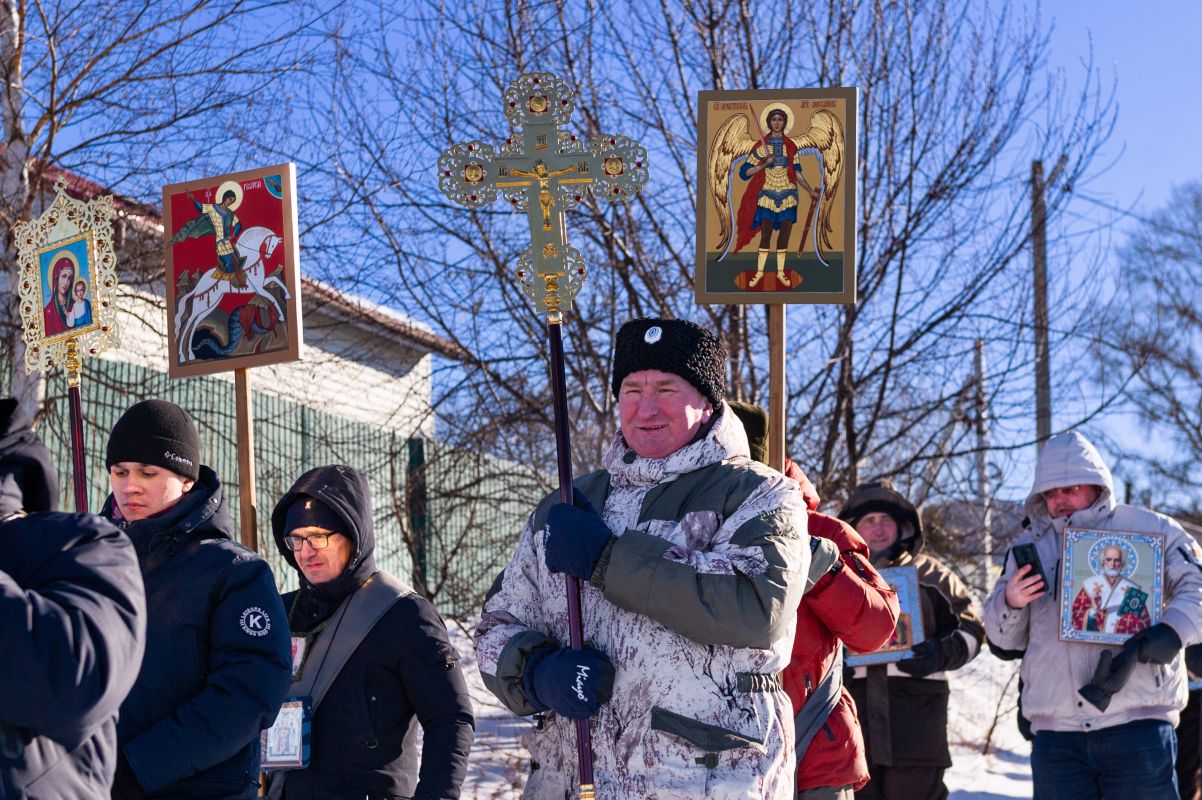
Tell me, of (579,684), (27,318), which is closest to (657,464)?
(579,684)

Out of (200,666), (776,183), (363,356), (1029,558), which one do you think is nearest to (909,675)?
(1029,558)

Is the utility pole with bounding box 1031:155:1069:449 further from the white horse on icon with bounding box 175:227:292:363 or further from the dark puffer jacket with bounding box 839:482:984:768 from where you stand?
the white horse on icon with bounding box 175:227:292:363

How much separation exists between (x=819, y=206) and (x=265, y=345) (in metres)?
2.27

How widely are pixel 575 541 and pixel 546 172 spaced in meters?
1.30

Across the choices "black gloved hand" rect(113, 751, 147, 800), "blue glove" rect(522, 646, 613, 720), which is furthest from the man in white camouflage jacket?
"black gloved hand" rect(113, 751, 147, 800)

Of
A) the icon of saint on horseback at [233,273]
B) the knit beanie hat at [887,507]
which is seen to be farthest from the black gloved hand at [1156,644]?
the icon of saint on horseback at [233,273]

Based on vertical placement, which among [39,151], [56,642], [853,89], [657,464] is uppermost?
[39,151]

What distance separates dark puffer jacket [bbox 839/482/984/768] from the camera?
6.20 m

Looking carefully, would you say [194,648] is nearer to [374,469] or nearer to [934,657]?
[934,657]

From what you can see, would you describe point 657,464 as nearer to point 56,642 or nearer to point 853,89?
point 56,642

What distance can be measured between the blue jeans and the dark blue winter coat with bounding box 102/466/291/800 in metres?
3.16

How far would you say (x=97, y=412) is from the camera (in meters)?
10.7

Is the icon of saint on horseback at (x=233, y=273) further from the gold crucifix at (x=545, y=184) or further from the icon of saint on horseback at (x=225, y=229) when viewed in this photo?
the gold crucifix at (x=545, y=184)

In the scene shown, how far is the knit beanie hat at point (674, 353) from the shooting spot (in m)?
3.81
